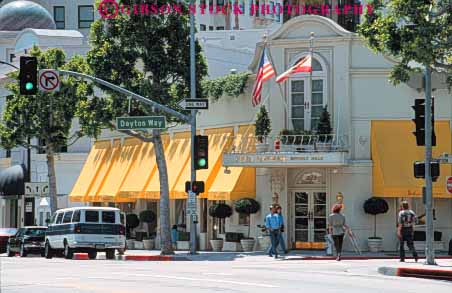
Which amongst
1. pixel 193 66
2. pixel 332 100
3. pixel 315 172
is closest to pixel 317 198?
pixel 315 172

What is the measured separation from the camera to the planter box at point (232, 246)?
4310 cm

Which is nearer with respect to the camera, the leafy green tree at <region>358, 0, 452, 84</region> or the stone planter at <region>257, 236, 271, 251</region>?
the leafy green tree at <region>358, 0, 452, 84</region>

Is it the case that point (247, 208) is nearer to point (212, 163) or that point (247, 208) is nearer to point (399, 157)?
point (212, 163)

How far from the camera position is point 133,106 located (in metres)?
41.1

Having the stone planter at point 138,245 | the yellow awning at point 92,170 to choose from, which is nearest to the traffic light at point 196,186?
the stone planter at point 138,245

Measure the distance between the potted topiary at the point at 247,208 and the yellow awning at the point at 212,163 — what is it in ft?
7.16

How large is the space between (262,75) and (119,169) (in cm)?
1390

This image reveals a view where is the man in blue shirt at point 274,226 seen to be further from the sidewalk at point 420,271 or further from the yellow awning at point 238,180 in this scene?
the sidewalk at point 420,271

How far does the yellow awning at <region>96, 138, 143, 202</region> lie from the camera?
1999 inches

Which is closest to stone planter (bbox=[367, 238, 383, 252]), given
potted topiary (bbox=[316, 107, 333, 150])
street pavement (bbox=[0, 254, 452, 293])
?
potted topiary (bbox=[316, 107, 333, 150])

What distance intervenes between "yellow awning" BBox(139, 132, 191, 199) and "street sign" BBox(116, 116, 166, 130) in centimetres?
903

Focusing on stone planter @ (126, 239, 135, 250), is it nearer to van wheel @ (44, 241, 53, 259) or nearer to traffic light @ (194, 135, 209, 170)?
van wheel @ (44, 241, 53, 259)

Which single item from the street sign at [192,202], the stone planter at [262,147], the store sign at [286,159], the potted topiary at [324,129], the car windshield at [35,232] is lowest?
the car windshield at [35,232]

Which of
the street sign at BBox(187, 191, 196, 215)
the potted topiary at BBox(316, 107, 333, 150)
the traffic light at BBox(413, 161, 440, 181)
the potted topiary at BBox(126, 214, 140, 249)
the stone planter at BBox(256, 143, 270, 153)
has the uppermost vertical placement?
the potted topiary at BBox(316, 107, 333, 150)
